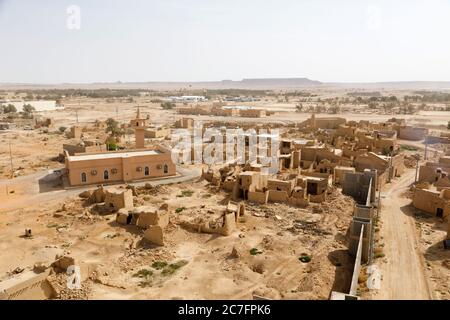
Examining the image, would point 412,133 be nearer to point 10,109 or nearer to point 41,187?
point 41,187

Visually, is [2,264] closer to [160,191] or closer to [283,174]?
[160,191]

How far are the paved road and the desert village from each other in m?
0.16

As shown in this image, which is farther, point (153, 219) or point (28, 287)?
point (153, 219)

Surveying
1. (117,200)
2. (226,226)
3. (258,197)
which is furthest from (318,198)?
(117,200)

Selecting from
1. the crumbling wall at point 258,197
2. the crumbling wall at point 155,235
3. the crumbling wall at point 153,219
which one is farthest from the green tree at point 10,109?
the crumbling wall at point 155,235

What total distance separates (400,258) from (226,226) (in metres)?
9.42

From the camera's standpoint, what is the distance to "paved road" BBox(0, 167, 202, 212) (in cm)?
2842

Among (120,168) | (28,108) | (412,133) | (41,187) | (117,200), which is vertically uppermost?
(28,108)

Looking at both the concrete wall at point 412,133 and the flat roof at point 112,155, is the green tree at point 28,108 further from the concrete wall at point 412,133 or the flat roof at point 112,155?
the concrete wall at point 412,133

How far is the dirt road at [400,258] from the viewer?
15781mm

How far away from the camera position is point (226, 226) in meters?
22.1
